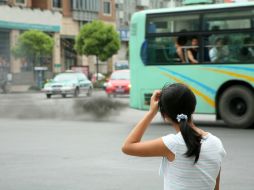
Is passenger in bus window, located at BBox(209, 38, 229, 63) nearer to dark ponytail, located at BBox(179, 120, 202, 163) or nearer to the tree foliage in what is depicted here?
dark ponytail, located at BBox(179, 120, 202, 163)

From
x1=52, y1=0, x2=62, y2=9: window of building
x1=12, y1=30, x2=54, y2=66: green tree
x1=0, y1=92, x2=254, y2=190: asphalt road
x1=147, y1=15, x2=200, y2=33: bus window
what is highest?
x1=52, y1=0, x2=62, y2=9: window of building

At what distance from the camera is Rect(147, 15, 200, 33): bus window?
54.2 feet

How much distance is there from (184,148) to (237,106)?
1283 cm

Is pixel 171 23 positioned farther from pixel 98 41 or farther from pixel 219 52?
pixel 98 41

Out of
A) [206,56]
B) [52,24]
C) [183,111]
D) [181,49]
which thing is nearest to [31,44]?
[52,24]

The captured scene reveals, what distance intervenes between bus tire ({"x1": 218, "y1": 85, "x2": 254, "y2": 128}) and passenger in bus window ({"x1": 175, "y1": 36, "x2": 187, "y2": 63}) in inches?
54.8

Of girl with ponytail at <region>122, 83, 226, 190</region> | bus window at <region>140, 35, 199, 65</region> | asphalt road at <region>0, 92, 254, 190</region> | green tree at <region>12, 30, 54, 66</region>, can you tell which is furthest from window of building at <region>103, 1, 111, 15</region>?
girl with ponytail at <region>122, 83, 226, 190</region>

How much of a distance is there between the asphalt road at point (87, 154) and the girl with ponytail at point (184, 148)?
4.68 meters

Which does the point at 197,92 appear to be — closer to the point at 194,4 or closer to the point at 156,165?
the point at 194,4

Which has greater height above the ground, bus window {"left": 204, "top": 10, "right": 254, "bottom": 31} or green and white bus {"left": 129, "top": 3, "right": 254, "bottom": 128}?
bus window {"left": 204, "top": 10, "right": 254, "bottom": 31}

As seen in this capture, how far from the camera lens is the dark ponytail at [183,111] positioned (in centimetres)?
342

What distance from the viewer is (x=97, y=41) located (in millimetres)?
63188

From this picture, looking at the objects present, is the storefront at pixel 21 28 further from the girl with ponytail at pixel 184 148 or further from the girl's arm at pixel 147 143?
the girl with ponytail at pixel 184 148

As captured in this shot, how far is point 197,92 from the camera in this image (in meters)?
16.4
